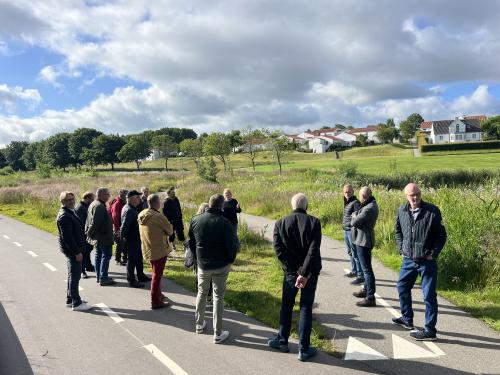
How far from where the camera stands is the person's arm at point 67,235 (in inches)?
241

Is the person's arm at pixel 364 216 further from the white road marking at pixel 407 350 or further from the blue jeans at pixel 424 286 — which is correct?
the white road marking at pixel 407 350

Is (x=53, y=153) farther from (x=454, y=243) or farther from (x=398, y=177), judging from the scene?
(x=454, y=243)

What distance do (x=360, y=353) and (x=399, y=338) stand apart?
737mm

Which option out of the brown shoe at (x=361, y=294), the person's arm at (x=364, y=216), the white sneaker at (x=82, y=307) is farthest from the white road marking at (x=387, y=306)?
the white sneaker at (x=82, y=307)

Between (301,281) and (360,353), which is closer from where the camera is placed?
(301,281)

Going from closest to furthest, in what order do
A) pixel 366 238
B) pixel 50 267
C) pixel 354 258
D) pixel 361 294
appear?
pixel 366 238 < pixel 361 294 < pixel 354 258 < pixel 50 267

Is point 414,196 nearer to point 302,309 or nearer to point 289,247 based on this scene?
point 289,247

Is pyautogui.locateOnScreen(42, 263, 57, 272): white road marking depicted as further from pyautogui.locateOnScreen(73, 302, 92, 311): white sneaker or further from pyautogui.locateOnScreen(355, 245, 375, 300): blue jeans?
pyautogui.locateOnScreen(355, 245, 375, 300): blue jeans

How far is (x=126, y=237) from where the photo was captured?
287 inches

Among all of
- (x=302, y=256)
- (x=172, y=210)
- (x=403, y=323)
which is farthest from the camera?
(x=172, y=210)

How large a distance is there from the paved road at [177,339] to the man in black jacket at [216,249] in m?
0.55

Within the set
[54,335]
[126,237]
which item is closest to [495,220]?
[126,237]

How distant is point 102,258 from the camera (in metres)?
7.68

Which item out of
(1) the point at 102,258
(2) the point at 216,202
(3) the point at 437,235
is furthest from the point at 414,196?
(1) the point at 102,258
